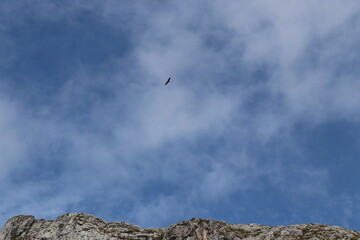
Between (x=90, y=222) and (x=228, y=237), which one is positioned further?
(x=90, y=222)

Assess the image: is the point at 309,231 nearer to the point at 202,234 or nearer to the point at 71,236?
the point at 202,234

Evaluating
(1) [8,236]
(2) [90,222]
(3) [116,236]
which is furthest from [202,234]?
(1) [8,236]

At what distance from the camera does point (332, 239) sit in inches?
6791

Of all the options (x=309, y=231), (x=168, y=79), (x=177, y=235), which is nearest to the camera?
(x=168, y=79)

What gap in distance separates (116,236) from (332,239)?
9577cm

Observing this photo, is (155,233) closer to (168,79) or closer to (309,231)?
(309,231)

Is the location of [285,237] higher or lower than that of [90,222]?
lower

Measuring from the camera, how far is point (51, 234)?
192125 millimetres

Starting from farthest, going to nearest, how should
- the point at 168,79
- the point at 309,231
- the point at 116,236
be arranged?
the point at 116,236 < the point at 309,231 < the point at 168,79

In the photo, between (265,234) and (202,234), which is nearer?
(202,234)

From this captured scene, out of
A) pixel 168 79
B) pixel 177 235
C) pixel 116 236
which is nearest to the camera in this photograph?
pixel 168 79

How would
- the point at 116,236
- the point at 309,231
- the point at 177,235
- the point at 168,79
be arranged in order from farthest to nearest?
the point at 116,236, the point at 309,231, the point at 177,235, the point at 168,79

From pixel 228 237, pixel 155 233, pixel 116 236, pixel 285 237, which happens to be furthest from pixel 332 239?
pixel 116 236

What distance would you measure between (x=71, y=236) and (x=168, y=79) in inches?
5140
